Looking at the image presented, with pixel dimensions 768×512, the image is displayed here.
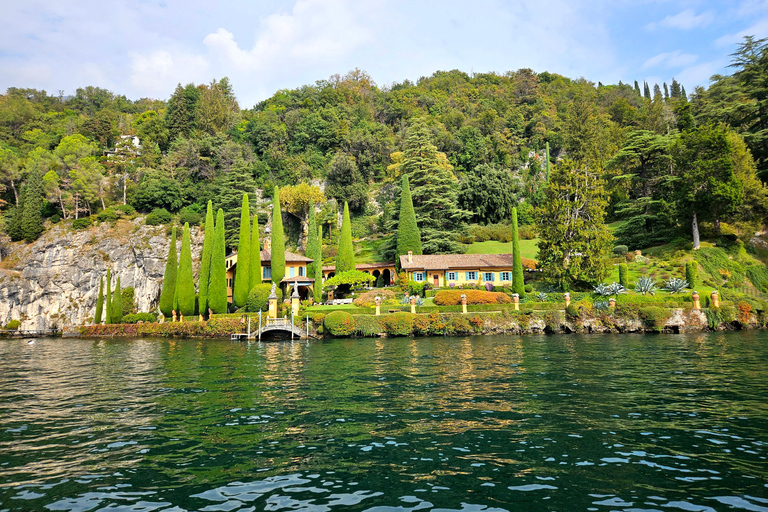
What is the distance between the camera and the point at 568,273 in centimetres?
4428

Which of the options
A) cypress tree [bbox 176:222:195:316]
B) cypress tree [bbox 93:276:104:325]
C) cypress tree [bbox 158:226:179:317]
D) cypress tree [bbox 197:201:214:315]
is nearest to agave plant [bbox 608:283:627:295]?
cypress tree [bbox 197:201:214:315]

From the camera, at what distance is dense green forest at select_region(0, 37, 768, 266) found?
48062mm

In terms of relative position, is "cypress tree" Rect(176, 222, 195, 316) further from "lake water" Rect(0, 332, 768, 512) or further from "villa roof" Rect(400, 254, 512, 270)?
"lake water" Rect(0, 332, 768, 512)

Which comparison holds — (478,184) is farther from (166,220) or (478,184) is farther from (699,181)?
(166,220)

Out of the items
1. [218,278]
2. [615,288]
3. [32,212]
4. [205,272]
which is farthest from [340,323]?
[32,212]

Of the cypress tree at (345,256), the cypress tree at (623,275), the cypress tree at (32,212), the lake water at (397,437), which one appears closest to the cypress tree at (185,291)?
the cypress tree at (345,256)

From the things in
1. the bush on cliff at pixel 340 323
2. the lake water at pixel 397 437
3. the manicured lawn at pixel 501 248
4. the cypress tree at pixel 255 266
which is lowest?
the lake water at pixel 397 437

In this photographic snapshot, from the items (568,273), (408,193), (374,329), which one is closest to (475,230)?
(408,193)

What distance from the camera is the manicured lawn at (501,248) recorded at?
61781 millimetres

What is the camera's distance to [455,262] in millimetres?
54031

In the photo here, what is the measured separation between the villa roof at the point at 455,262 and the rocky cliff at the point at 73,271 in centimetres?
3221

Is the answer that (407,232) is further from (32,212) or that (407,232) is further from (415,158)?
(32,212)

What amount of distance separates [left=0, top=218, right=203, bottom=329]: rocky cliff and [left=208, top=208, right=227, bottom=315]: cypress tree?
16.2 m

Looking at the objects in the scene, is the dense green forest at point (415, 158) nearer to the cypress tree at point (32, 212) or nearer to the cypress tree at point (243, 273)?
the cypress tree at point (32, 212)
